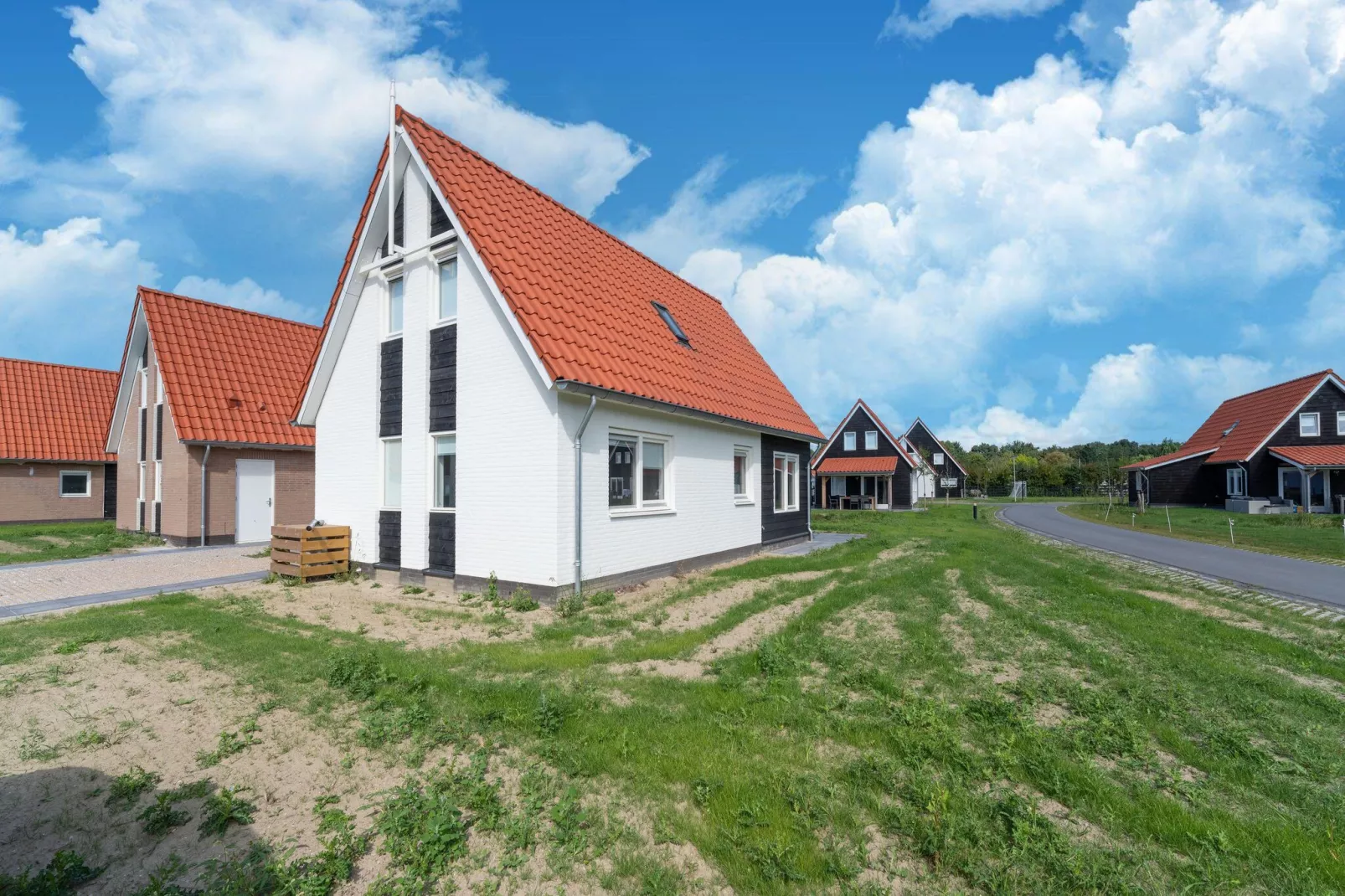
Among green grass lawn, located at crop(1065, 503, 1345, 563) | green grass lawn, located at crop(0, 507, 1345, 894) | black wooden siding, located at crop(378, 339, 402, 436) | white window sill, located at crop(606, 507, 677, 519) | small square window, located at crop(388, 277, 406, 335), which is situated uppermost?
small square window, located at crop(388, 277, 406, 335)

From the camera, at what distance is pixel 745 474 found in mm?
15211

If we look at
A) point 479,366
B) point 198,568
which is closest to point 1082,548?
point 479,366

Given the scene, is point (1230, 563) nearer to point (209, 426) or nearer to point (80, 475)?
point (209, 426)

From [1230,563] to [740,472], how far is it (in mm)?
11692

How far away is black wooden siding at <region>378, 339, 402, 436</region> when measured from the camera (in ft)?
38.3

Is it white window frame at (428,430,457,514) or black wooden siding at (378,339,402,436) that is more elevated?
black wooden siding at (378,339,402,436)

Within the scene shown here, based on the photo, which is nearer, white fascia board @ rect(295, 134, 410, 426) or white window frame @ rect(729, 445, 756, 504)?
white fascia board @ rect(295, 134, 410, 426)

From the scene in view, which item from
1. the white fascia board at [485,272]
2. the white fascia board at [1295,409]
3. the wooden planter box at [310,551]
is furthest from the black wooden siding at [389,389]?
the white fascia board at [1295,409]

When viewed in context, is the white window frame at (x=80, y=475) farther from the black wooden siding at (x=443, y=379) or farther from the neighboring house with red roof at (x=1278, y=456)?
the neighboring house with red roof at (x=1278, y=456)

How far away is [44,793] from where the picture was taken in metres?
3.94

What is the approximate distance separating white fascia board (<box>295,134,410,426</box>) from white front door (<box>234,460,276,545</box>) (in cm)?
638

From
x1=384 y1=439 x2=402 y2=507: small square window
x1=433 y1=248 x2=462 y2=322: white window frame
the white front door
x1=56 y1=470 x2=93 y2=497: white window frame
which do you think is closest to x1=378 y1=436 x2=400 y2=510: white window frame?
x1=384 y1=439 x2=402 y2=507: small square window

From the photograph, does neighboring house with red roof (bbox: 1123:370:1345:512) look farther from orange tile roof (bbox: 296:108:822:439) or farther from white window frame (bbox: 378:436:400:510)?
white window frame (bbox: 378:436:400:510)

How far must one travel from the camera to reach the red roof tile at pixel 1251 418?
36.1 meters
